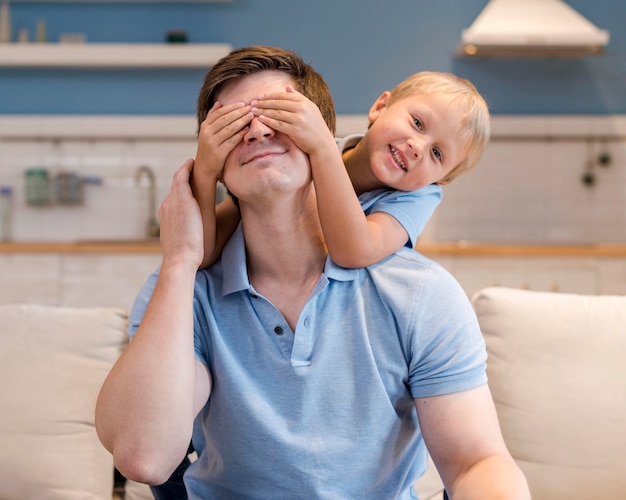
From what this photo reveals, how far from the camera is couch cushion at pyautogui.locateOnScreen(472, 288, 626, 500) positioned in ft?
5.90

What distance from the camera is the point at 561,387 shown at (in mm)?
1844

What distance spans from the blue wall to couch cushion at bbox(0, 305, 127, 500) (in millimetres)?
3051

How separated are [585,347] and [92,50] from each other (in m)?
3.64

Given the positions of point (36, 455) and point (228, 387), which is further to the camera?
point (36, 455)

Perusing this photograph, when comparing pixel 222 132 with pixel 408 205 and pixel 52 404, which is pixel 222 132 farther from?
pixel 52 404

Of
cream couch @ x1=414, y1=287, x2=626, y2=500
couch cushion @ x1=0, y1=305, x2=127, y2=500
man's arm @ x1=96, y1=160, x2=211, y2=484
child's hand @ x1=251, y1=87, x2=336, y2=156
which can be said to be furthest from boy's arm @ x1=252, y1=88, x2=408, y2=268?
couch cushion @ x1=0, y1=305, x2=127, y2=500

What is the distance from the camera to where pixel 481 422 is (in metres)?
1.30

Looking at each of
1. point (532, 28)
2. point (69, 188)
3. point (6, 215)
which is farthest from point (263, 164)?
point (6, 215)

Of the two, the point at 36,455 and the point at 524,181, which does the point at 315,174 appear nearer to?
the point at 36,455

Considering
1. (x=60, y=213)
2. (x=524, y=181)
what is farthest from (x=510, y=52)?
(x=60, y=213)

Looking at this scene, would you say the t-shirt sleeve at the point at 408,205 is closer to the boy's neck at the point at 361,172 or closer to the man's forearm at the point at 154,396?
the boy's neck at the point at 361,172

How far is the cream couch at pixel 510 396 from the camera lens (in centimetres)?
181

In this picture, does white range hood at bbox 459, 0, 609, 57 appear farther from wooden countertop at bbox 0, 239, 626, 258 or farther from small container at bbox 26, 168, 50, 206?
small container at bbox 26, 168, 50, 206

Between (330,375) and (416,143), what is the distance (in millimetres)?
551
